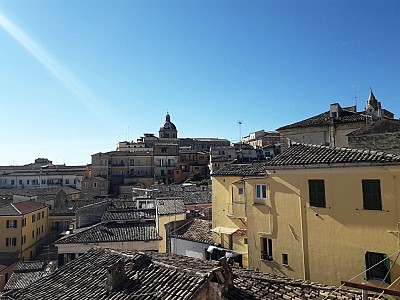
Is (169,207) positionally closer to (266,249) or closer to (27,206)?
(266,249)

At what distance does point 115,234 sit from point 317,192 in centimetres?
1671

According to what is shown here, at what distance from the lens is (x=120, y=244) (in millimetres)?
23688

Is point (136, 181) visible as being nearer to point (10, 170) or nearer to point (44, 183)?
point (44, 183)

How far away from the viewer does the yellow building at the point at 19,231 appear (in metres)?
40.3

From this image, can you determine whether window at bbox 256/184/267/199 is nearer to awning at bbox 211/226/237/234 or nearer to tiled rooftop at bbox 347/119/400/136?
awning at bbox 211/226/237/234

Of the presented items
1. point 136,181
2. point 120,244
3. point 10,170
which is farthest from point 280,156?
point 10,170

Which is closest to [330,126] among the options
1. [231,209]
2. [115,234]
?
[231,209]

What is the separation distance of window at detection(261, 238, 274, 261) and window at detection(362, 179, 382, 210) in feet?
16.3

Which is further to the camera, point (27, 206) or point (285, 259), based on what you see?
point (27, 206)

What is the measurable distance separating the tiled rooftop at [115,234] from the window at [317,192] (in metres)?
14.0

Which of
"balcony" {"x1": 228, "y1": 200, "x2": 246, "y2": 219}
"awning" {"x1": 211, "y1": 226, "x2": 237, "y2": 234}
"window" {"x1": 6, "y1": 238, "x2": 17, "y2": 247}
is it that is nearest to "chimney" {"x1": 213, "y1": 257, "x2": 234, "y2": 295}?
"balcony" {"x1": 228, "y1": 200, "x2": 246, "y2": 219}

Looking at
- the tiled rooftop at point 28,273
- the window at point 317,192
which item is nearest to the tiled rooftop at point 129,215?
the tiled rooftop at point 28,273

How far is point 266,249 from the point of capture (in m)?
15.5

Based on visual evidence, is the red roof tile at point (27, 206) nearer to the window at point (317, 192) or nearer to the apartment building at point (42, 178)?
the apartment building at point (42, 178)
